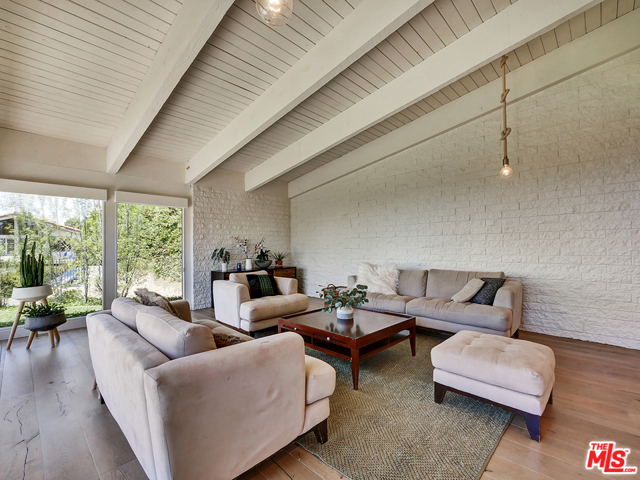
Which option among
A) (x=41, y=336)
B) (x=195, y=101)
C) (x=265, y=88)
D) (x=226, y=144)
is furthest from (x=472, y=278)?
(x=41, y=336)

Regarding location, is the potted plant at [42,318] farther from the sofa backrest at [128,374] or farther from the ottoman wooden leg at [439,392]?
the ottoman wooden leg at [439,392]

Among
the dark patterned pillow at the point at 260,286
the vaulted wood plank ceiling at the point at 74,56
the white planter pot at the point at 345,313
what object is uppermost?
the vaulted wood plank ceiling at the point at 74,56

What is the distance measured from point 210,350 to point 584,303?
4.16 meters

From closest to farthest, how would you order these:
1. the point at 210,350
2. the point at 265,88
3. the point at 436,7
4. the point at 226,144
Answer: the point at 210,350 < the point at 436,7 < the point at 265,88 < the point at 226,144

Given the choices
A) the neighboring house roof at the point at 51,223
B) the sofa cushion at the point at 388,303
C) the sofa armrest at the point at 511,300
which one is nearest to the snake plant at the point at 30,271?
the neighboring house roof at the point at 51,223

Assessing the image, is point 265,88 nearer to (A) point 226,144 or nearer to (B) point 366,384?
(A) point 226,144

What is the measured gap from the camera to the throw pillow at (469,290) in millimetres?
3529

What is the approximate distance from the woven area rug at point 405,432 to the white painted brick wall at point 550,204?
2348 mm

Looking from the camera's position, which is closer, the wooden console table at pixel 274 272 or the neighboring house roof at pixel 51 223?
the neighboring house roof at pixel 51 223

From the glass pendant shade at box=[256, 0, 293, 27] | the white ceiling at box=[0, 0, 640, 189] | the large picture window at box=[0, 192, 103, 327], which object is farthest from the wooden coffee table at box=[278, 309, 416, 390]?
the large picture window at box=[0, 192, 103, 327]

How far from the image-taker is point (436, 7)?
260 cm

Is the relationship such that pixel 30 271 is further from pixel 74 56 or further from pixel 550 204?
pixel 550 204

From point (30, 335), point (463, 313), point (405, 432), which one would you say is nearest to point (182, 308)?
point (405, 432)

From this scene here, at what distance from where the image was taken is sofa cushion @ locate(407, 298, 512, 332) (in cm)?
307
